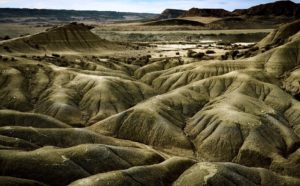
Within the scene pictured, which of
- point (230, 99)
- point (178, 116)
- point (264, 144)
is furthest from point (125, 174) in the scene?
point (230, 99)

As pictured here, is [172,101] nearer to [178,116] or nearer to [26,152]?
[178,116]

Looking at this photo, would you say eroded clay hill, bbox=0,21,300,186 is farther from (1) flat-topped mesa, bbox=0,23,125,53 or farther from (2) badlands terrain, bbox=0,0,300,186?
(1) flat-topped mesa, bbox=0,23,125,53

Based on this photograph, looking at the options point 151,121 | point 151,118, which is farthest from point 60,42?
point 151,121

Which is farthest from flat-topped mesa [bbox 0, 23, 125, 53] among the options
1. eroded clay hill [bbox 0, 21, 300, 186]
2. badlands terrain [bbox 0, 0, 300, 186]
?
eroded clay hill [bbox 0, 21, 300, 186]

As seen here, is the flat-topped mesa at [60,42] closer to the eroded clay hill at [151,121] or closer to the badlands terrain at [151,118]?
the badlands terrain at [151,118]

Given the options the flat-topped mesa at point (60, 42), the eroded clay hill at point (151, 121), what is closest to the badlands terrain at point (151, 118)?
the eroded clay hill at point (151, 121)

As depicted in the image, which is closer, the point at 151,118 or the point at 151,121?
the point at 151,121

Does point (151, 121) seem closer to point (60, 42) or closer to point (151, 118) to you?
point (151, 118)
